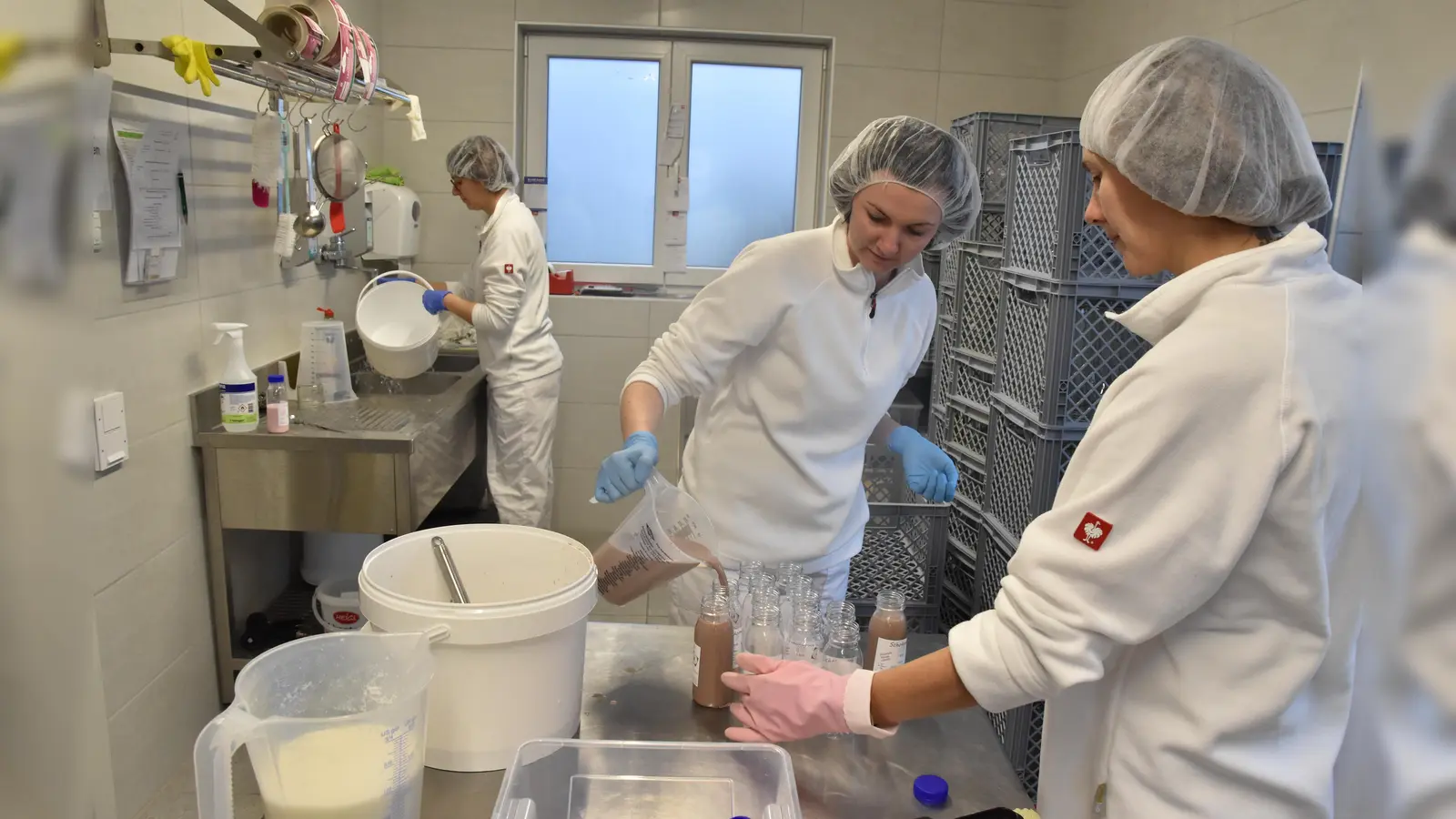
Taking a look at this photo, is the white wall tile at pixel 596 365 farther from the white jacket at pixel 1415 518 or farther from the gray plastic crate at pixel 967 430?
the white jacket at pixel 1415 518

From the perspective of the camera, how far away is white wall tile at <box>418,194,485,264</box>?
12.3 ft

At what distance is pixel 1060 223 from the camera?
6.33 feet

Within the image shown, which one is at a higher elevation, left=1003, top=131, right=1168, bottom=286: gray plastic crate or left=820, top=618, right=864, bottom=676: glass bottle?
left=1003, top=131, right=1168, bottom=286: gray plastic crate

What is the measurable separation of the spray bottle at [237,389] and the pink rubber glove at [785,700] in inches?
64.1

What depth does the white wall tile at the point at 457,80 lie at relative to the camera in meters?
3.60

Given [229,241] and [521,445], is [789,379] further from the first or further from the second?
[521,445]

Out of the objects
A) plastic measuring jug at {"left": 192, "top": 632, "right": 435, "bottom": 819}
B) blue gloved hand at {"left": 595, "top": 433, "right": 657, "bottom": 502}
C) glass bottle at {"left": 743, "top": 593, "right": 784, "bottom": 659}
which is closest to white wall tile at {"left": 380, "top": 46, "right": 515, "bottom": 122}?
blue gloved hand at {"left": 595, "top": 433, "right": 657, "bottom": 502}

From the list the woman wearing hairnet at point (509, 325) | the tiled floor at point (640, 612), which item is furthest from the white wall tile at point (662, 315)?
the tiled floor at point (640, 612)

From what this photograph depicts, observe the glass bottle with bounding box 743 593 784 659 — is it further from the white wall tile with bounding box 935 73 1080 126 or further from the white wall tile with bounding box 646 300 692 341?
the white wall tile with bounding box 935 73 1080 126

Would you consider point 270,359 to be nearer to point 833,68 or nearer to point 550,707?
point 550,707

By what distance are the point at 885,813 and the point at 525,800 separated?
15.7 inches

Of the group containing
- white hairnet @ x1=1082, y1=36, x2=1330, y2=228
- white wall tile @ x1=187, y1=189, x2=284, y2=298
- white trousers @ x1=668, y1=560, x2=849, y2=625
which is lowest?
white trousers @ x1=668, y1=560, x2=849, y2=625

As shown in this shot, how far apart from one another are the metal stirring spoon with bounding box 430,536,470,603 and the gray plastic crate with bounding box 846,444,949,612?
1.19 m

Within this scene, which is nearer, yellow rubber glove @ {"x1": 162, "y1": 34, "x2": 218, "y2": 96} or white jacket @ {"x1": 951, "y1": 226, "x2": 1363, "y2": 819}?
white jacket @ {"x1": 951, "y1": 226, "x2": 1363, "y2": 819}
